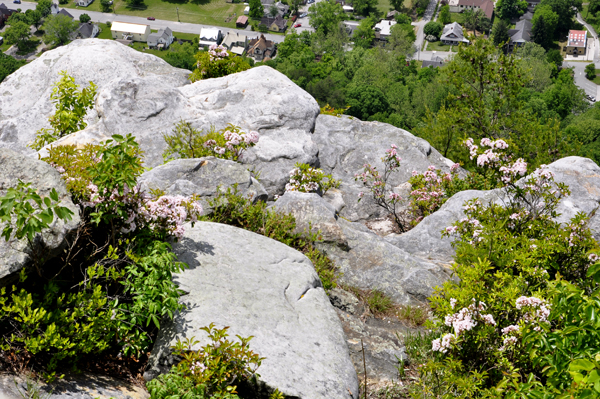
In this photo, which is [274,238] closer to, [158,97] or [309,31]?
[158,97]

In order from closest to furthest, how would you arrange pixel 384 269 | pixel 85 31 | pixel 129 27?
pixel 384 269, pixel 85 31, pixel 129 27

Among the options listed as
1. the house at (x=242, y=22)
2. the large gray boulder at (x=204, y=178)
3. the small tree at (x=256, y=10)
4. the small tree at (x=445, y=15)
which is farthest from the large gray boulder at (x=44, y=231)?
the small tree at (x=445, y=15)

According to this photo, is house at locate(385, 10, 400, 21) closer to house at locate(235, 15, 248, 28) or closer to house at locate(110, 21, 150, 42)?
house at locate(235, 15, 248, 28)

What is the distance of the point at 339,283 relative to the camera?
9922 millimetres

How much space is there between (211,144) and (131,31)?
12047 centimetres

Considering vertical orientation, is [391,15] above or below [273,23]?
above

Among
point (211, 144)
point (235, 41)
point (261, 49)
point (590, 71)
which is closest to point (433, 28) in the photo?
point (590, 71)

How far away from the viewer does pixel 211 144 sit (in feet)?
40.2

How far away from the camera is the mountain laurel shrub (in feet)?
14.6

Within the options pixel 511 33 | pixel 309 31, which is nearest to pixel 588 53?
pixel 511 33

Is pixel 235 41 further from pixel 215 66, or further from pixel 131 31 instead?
pixel 215 66

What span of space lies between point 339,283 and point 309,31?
4869 inches

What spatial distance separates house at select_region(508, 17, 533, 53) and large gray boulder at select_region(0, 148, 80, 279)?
131 metres

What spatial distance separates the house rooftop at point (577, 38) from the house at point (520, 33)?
31.0ft
